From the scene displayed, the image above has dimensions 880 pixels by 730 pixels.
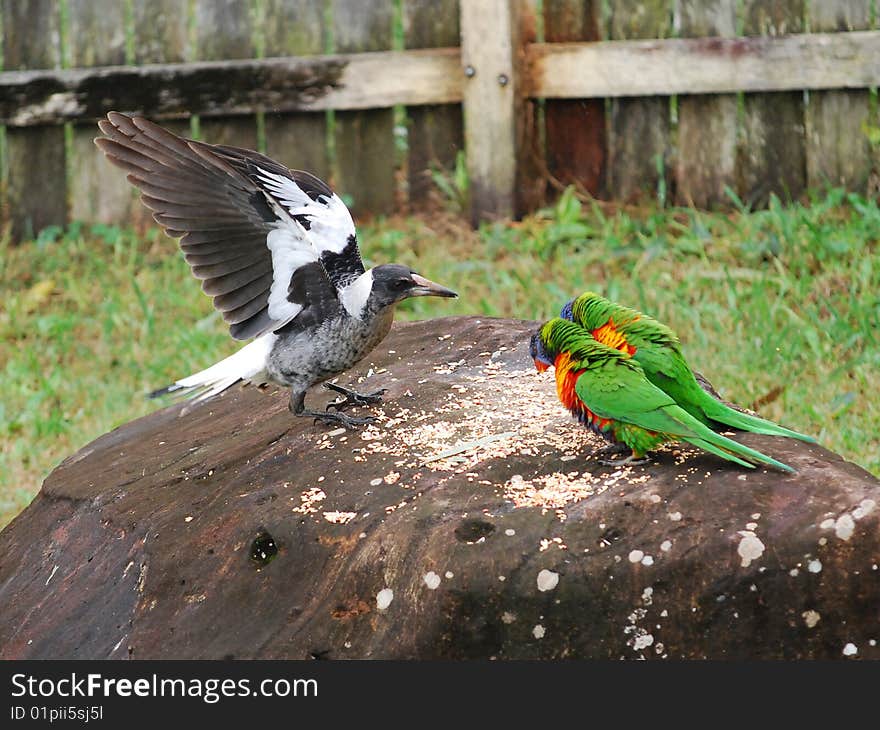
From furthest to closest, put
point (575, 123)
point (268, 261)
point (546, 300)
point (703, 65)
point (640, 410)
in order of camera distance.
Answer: point (575, 123)
point (703, 65)
point (546, 300)
point (268, 261)
point (640, 410)

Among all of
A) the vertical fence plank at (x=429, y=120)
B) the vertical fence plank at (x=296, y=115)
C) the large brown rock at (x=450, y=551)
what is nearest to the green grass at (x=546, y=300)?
the vertical fence plank at (x=429, y=120)

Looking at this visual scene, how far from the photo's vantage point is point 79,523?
3143 mm

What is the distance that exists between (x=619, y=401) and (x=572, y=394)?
0.16 metres

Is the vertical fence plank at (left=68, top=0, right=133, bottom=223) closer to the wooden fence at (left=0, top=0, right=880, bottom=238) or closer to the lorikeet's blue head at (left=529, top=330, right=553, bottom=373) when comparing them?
the wooden fence at (left=0, top=0, right=880, bottom=238)

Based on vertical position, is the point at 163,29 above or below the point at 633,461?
above

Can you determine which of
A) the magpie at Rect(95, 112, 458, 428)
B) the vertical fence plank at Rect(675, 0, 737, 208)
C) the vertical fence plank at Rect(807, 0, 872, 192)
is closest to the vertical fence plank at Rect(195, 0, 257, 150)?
the vertical fence plank at Rect(675, 0, 737, 208)

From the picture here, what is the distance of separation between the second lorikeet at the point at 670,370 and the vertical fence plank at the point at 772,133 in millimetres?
3221

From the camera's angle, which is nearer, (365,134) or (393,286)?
(393,286)

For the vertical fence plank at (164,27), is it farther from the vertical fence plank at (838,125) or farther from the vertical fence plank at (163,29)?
the vertical fence plank at (838,125)

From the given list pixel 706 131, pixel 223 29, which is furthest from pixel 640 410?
pixel 223 29

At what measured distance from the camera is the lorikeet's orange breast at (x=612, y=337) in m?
2.93

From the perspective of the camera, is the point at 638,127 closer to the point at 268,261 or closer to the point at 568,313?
the point at 568,313

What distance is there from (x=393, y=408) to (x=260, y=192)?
2.15 ft

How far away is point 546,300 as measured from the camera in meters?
5.59
